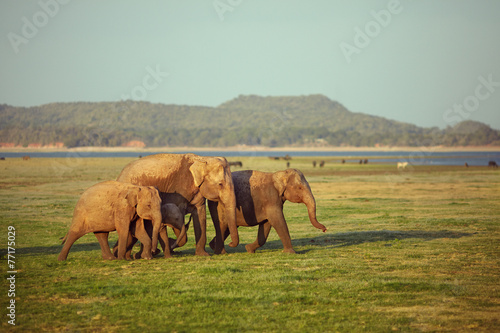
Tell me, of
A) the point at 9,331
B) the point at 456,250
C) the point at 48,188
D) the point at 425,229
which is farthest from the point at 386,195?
the point at 9,331

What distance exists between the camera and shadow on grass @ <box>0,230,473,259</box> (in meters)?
17.4

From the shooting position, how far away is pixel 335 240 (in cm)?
1969

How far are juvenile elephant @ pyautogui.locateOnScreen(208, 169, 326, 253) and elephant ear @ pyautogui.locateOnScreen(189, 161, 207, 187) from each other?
3.34 ft

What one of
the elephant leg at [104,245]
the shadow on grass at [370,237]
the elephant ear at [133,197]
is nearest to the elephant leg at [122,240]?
the elephant leg at [104,245]

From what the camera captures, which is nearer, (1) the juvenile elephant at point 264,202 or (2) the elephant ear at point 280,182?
(1) the juvenile elephant at point 264,202

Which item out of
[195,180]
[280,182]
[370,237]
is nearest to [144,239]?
[195,180]

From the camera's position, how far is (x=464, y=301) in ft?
36.2

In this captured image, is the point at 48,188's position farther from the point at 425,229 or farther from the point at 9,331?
the point at 9,331

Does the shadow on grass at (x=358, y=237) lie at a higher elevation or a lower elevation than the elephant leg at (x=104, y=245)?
lower

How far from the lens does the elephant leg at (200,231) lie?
16.6 metres

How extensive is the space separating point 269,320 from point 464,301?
13.4 ft

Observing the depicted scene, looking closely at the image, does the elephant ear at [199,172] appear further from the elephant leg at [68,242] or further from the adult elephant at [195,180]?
the elephant leg at [68,242]

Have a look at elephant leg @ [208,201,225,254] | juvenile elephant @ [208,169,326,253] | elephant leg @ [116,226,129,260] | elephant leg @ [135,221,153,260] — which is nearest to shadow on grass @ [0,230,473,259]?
elephant leg @ [208,201,225,254]

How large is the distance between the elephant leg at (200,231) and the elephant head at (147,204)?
5.88 feet
